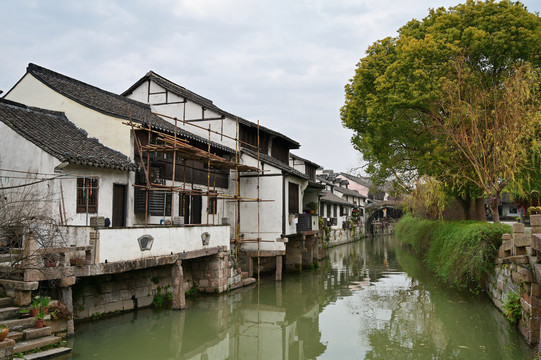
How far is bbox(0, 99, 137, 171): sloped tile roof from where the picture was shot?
45.1 ft

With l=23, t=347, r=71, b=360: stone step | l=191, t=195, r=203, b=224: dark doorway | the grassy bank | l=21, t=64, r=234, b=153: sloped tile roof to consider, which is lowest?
l=23, t=347, r=71, b=360: stone step

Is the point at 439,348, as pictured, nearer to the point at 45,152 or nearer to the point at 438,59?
the point at 438,59

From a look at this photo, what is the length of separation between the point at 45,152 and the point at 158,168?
5.00m

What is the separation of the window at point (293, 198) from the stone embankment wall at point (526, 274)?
12.4m

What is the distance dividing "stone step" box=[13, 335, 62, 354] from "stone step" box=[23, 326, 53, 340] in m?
0.09

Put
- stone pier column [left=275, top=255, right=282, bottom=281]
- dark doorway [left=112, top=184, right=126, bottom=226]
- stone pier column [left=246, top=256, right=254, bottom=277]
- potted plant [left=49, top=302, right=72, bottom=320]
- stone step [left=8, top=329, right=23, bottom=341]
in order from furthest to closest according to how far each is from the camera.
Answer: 1. stone pier column [left=275, top=255, right=282, bottom=281]
2. stone pier column [left=246, top=256, right=254, bottom=277]
3. dark doorway [left=112, top=184, right=126, bottom=226]
4. potted plant [left=49, top=302, right=72, bottom=320]
5. stone step [left=8, top=329, right=23, bottom=341]

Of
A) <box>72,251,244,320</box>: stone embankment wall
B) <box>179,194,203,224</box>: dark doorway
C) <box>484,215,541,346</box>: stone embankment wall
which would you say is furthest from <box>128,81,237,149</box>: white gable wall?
<box>484,215,541,346</box>: stone embankment wall

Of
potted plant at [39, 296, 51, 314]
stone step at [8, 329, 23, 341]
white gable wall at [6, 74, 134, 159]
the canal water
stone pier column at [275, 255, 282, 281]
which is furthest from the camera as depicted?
stone pier column at [275, 255, 282, 281]

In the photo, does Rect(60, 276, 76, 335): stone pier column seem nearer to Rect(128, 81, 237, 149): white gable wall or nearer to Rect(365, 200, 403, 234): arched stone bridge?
Rect(128, 81, 237, 149): white gable wall

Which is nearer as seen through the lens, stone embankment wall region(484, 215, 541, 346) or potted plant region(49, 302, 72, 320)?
stone embankment wall region(484, 215, 541, 346)

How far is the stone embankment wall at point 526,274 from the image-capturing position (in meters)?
9.87

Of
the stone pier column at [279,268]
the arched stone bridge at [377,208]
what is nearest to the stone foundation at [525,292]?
the stone pier column at [279,268]

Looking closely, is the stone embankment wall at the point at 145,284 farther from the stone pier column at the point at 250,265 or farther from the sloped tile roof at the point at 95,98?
the sloped tile roof at the point at 95,98

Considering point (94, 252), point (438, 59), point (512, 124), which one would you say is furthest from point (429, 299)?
point (94, 252)
